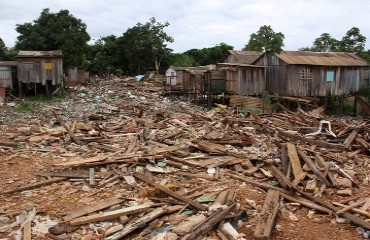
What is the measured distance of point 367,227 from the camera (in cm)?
600

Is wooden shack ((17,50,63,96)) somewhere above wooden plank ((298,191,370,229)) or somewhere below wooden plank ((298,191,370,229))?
above

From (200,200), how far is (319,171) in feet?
10.9

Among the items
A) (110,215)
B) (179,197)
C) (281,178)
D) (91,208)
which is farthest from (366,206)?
(91,208)

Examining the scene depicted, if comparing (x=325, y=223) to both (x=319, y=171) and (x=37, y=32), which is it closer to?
(x=319, y=171)

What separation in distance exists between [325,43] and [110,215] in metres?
43.0

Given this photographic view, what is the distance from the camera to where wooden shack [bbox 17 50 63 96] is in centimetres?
2511

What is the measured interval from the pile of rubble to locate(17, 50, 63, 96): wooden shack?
11740mm

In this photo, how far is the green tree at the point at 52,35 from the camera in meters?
30.0

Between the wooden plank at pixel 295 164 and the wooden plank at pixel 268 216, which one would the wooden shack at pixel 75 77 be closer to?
the wooden plank at pixel 295 164

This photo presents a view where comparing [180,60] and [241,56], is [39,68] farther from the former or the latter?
[180,60]

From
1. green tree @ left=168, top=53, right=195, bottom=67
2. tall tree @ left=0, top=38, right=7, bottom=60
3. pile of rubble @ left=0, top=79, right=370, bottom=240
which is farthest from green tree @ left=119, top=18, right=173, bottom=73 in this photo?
pile of rubble @ left=0, top=79, right=370, bottom=240

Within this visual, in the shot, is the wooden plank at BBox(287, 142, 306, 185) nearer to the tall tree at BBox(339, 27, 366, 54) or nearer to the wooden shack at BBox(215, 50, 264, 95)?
the wooden shack at BBox(215, 50, 264, 95)

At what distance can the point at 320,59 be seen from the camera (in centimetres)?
2709

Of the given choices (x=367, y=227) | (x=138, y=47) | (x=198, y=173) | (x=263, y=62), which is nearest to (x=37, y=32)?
(x=138, y=47)
